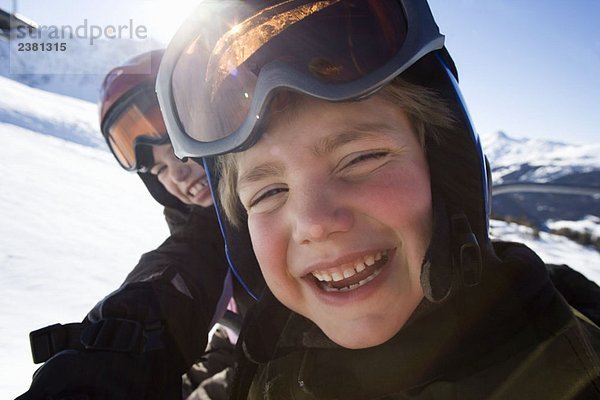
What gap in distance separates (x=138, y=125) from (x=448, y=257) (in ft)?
7.32

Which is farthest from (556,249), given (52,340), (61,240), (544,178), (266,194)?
(544,178)

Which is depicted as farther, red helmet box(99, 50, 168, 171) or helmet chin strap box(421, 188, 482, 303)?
red helmet box(99, 50, 168, 171)

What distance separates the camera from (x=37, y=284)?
122 inches

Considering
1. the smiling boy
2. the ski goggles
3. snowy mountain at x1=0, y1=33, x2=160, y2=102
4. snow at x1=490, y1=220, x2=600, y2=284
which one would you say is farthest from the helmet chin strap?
snowy mountain at x1=0, y1=33, x2=160, y2=102

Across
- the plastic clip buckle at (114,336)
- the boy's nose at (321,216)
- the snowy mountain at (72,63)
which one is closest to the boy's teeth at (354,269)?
the boy's nose at (321,216)

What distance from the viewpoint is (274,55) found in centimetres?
118

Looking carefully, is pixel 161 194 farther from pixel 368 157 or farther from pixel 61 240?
pixel 61 240

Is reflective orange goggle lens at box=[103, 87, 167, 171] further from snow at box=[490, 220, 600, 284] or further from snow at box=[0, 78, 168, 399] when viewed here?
snow at box=[490, 220, 600, 284]

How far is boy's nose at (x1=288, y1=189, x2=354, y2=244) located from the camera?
974mm

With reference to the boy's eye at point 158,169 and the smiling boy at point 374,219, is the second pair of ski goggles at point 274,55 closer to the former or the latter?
the smiling boy at point 374,219

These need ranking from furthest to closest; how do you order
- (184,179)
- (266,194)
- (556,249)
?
(556,249), (184,179), (266,194)

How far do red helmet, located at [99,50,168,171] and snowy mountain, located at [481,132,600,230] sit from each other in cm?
293

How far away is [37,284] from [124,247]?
6.12 feet

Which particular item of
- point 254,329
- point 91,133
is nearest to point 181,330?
point 254,329
